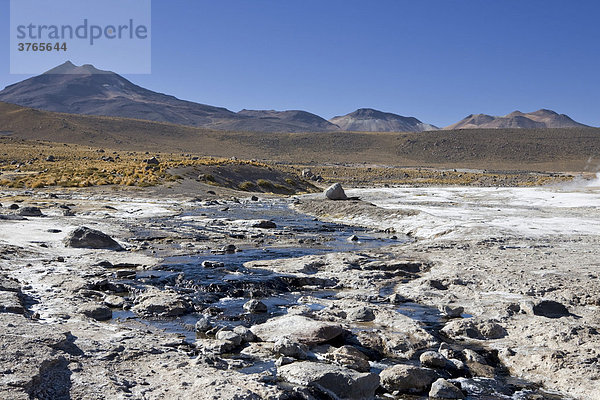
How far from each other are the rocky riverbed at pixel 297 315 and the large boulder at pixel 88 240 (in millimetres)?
48

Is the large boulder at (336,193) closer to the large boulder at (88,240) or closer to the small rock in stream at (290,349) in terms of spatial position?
the large boulder at (88,240)

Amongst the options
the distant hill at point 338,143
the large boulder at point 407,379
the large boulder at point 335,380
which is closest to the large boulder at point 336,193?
the large boulder at point 407,379

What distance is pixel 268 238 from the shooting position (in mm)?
21969

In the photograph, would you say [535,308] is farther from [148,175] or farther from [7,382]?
[148,175]

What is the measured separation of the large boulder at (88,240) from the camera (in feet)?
56.8

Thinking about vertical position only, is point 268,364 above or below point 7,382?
below

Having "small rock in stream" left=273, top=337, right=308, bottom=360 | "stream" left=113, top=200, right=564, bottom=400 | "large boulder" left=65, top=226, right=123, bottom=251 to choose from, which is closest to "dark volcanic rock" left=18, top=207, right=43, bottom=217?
"stream" left=113, top=200, right=564, bottom=400

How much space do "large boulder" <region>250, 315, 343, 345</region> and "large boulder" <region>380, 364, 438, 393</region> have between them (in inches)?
61.4

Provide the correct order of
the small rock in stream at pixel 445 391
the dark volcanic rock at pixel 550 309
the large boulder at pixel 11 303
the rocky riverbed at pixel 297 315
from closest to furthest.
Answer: the rocky riverbed at pixel 297 315 < the small rock in stream at pixel 445 391 < the large boulder at pixel 11 303 < the dark volcanic rock at pixel 550 309

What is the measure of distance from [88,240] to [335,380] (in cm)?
1303

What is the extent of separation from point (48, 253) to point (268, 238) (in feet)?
29.4

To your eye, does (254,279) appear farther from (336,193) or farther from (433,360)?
(336,193)

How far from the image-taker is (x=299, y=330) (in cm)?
916

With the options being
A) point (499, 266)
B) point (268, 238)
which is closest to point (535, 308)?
point (499, 266)
